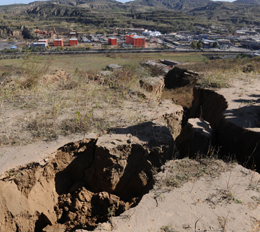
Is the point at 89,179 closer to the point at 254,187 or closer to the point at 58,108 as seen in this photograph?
the point at 58,108

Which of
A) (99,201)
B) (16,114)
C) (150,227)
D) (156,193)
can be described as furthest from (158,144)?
(16,114)

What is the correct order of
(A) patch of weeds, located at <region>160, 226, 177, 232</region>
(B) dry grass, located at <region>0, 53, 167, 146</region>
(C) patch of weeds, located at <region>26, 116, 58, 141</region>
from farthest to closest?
(B) dry grass, located at <region>0, 53, 167, 146</region>
(C) patch of weeds, located at <region>26, 116, 58, 141</region>
(A) patch of weeds, located at <region>160, 226, 177, 232</region>

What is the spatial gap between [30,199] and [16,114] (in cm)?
231

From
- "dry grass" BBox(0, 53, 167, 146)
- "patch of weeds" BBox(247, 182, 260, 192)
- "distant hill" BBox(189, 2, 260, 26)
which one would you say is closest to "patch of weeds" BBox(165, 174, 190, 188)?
"patch of weeds" BBox(247, 182, 260, 192)

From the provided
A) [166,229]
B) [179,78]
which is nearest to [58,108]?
[166,229]

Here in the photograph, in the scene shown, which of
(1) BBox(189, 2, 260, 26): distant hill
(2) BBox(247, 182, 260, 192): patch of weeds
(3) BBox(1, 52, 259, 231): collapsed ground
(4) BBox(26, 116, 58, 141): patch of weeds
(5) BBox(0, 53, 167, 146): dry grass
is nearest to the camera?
(2) BBox(247, 182, 260, 192): patch of weeds

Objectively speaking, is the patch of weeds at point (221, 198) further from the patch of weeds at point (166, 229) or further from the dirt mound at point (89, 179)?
the dirt mound at point (89, 179)

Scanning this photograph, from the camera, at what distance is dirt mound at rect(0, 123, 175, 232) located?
398 cm

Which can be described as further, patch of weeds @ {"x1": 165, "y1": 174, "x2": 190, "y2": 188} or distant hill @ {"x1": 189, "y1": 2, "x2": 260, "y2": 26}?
distant hill @ {"x1": 189, "y1": 2, "x2": 260, "y2": 26}

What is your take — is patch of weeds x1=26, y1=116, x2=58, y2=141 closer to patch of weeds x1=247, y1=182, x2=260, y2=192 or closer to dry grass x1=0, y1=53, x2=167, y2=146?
dry grass x1=0, y1=53, x2=167, y2=146

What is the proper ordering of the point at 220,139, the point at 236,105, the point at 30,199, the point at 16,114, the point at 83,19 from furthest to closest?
the point at 83,19
the point at 236,105
the point at 220,139
the point at 16,114
the point at 30,199

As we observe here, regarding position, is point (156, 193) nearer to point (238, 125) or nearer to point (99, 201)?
point (99, 201)

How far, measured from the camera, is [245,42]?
57688mm

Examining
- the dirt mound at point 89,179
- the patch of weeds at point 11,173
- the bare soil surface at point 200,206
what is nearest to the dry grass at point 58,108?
the dirt mound at point 89,179
